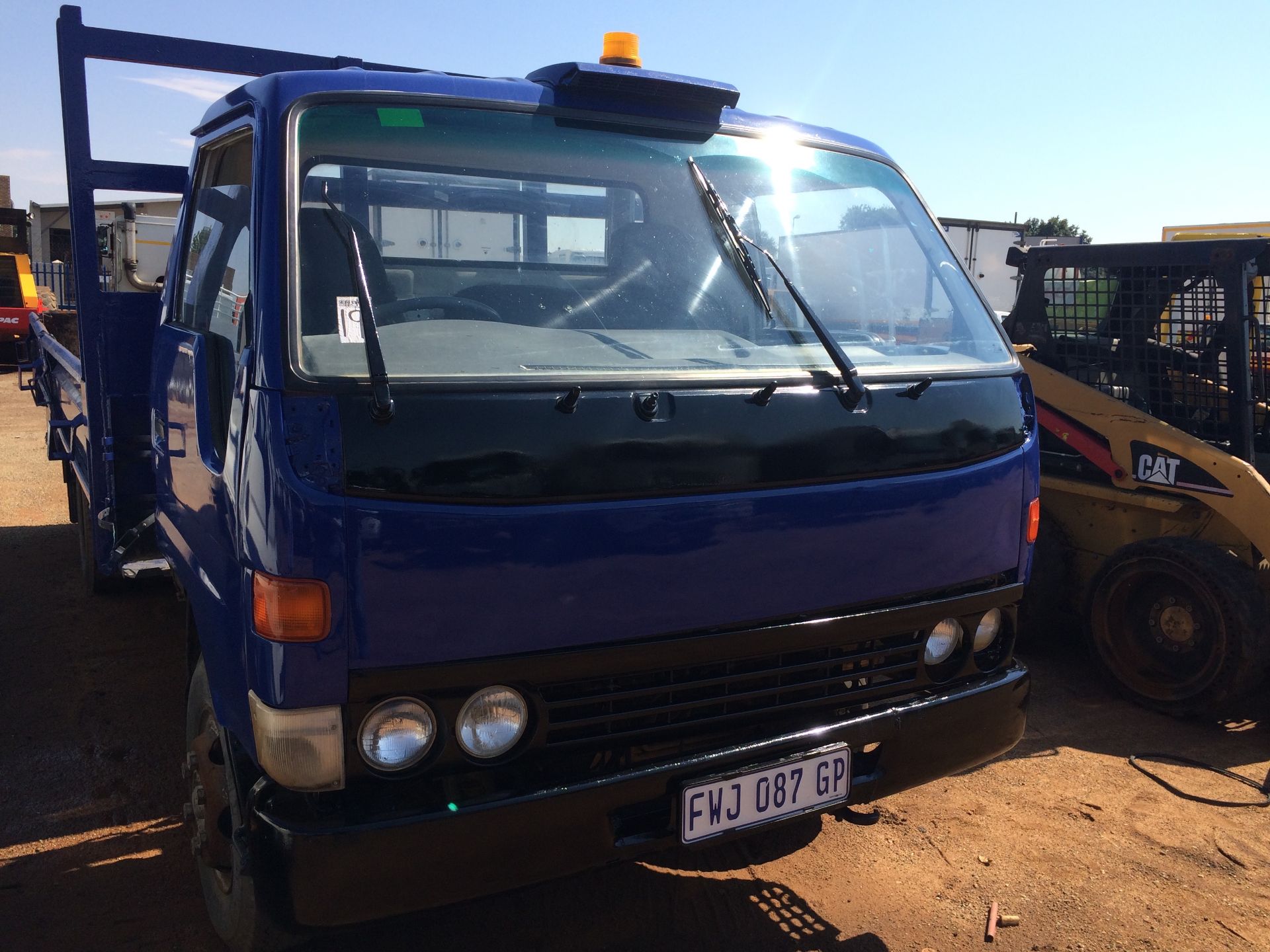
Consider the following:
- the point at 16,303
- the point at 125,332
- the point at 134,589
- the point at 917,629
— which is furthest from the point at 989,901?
the point at 16,303

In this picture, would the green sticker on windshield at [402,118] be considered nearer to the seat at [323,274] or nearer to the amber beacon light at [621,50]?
the seat at [323,274]

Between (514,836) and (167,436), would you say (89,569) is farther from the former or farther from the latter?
(514,836)

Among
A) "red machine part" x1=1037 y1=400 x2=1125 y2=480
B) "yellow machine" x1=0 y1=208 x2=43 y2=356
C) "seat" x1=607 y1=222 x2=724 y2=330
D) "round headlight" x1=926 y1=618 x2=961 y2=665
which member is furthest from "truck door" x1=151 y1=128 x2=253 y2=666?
"yellow machine" x1=0 y1=208 x2=43 y2=356

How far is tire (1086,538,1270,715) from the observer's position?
4211 millimetres

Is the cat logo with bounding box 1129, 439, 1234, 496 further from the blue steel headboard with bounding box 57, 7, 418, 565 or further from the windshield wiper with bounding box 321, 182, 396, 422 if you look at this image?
the windshield wiper with bounding box 321, 182, 396, 422

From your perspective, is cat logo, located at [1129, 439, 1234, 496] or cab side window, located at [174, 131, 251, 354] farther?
cat logo, located at [1129, 439, 1234, 496]

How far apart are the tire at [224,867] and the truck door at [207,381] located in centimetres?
24

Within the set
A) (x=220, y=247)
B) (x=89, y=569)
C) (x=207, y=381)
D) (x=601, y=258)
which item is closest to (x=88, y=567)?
(x=89, y=569)

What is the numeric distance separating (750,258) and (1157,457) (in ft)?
9.36

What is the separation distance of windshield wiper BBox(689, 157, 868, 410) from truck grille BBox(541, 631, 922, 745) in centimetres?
73

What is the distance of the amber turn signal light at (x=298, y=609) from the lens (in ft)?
6.33

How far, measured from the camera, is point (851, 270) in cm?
299

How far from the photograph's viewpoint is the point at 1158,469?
4.59 meters

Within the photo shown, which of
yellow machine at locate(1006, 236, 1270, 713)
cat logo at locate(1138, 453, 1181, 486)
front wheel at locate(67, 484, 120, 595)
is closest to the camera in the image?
yellow machine at locate(1006, 236, 1270, 713)
